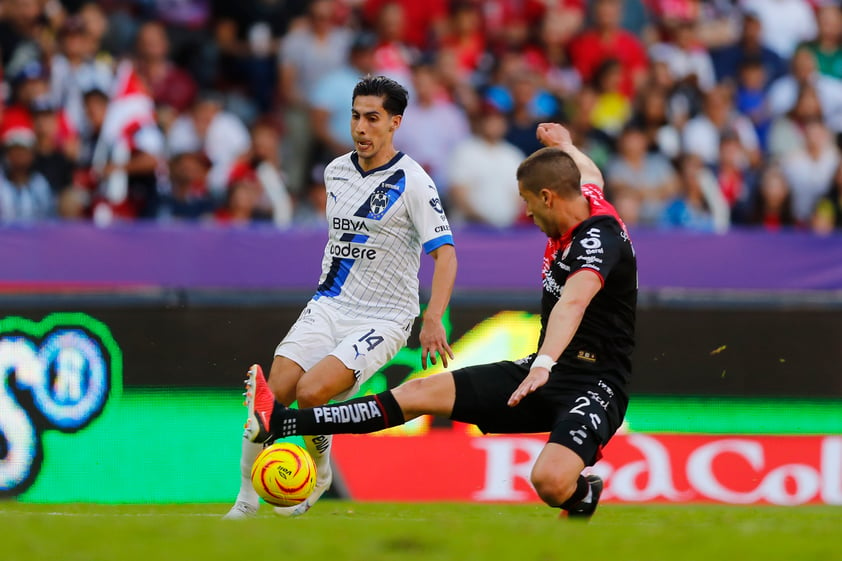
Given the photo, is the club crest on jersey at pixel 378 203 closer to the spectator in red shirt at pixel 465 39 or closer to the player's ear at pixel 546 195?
the player's ear at pixel 546 195

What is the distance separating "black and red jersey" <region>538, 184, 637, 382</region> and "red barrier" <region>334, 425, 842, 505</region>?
2966mm

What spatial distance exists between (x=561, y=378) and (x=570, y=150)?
1471mm

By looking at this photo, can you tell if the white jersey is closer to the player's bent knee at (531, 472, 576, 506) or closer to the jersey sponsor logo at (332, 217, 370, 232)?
the jersey sponsor logo at (332, 217, 370, 232)

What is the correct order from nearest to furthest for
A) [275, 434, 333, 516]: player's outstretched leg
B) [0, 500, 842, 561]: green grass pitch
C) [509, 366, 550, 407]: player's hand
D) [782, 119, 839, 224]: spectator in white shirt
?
[0, 500, 842, 561]: green grass pitch → [509, 366, 550, 407]: player's hand → [275, 434, 333, 516]: player's outstretched leg → [782, 119, 839, 224]: spectator in white shirt

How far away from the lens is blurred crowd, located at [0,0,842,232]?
43.0 ft

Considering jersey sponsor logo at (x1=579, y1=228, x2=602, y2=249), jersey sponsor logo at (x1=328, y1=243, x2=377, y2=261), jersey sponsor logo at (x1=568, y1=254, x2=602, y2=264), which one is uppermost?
jersey sponsor logo at (x1=579, y1=228, x2=602, y2=249)

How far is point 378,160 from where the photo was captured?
8.25 m

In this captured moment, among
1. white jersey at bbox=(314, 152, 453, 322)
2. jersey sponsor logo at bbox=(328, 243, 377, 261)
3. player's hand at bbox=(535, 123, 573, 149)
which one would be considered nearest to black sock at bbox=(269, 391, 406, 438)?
white jersey at bbox=(314, 152, 453, 322)

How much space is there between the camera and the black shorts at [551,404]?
726 cm

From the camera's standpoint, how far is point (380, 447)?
33.9ft

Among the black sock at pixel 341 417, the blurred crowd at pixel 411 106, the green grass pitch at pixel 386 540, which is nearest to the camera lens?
the green grass pitch at pixel 386 540

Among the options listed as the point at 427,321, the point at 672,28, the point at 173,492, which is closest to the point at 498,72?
the point at 672,28

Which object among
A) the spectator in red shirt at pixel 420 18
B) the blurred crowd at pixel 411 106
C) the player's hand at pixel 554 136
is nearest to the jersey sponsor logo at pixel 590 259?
the player's hand at pixel 554 136

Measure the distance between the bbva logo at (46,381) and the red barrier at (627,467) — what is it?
5.92ft
